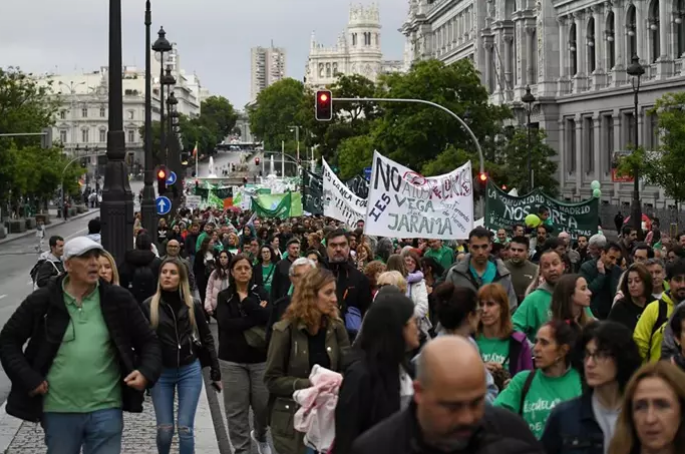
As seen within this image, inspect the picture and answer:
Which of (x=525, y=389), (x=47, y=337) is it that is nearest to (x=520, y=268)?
(x=47, y=337)

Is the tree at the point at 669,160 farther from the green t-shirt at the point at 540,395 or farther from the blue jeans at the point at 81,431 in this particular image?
the green t-shirt at the point at 540,395

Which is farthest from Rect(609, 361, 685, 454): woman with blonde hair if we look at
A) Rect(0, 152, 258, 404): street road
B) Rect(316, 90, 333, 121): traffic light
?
Rect(316, 90, 333, 121): traffic light

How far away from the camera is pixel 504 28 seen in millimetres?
84750

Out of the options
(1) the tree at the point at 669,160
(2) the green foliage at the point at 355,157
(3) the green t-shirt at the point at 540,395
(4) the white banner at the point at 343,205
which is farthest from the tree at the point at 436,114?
(3) the green t-shirt at the point at 540,395

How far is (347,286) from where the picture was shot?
1258cm

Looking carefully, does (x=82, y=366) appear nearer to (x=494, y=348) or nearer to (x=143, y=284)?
(x=494, y=348)

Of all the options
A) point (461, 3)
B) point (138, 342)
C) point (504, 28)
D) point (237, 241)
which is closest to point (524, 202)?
point (237, 241)

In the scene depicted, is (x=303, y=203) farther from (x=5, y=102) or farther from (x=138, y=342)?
(x=5, y=102)

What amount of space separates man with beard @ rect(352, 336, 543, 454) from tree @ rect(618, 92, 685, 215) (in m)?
37.4

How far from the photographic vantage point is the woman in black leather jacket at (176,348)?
10781 mm

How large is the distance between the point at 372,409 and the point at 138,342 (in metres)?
2.23

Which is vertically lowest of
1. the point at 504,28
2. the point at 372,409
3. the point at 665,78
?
the point at 372,409

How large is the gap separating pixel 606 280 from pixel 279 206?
1096 inches

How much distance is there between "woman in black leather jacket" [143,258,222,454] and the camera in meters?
10.8
